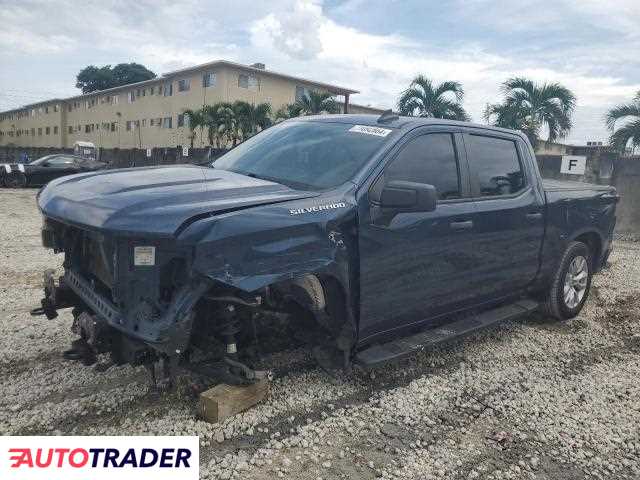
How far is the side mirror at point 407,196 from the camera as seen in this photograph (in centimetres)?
304

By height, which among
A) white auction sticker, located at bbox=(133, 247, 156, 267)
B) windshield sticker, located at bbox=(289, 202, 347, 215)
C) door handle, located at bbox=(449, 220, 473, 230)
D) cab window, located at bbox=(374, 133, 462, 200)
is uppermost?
cab window, located at bbox=(374, 133, 462, 200)

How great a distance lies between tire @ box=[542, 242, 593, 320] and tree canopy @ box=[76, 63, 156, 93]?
73.3 metres

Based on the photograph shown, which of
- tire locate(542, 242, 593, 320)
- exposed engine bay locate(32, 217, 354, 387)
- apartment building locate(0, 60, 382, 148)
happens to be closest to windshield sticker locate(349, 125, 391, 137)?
exposed engine bay locate(32, 217, 354, 387)

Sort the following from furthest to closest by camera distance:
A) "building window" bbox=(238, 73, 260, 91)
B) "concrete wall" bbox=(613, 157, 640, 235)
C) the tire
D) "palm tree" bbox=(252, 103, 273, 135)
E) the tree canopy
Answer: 1. the tree canopy
2. "building window" bbox=(238, 73, 260, 91)
3. "palm tree" bbox=(252, 103, 273, 135)
4. "concrete wall" bbox=(613, 157, 640, 235)
5. the tire

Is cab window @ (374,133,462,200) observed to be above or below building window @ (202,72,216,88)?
below

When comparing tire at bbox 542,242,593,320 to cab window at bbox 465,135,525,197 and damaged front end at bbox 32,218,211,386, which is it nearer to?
cab window at bbox 465,135,525,197

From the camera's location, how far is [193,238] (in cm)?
246

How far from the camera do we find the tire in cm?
503

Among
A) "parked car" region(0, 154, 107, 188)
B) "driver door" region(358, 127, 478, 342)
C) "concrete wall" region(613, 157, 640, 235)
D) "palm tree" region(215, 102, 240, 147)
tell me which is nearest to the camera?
"driver door" region(358, 127, 478, 342)

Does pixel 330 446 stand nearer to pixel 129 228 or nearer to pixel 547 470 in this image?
pixel 547 470

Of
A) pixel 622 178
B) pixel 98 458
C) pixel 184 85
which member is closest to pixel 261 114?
pixel 184 85

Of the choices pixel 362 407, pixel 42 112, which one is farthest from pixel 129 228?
pixel 42 112

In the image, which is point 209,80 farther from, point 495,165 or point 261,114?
point 495,165

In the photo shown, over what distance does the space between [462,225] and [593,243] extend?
8.61 feet
